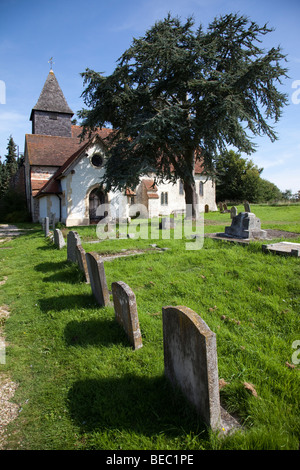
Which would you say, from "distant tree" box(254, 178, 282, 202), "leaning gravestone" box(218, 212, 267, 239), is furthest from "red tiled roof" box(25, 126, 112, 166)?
"distant tree" box(254, 178, 282, 202)

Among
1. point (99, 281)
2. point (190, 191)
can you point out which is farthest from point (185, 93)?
point (99, 281)

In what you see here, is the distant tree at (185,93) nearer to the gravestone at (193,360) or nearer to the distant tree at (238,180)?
the gravestone at (193,360)

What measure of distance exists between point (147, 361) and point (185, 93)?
18.8 metres

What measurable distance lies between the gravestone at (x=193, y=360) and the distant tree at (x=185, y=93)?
13.7 meters

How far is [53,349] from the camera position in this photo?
3863 millimetres

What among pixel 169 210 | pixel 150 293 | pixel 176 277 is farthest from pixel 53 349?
pixel 169 210

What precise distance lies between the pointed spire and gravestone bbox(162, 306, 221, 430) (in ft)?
103

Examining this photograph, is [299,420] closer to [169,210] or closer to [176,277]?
[176,277]

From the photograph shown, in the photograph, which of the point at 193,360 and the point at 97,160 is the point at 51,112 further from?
the point at 193,360

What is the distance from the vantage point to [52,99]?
29.4 meters

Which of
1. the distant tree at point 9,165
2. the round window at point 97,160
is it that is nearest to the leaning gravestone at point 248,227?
the round window at point 97,160

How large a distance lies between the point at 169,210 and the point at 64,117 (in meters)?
15.9

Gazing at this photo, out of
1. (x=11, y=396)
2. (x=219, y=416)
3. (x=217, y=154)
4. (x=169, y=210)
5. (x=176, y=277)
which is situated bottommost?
(x=11, y=396)

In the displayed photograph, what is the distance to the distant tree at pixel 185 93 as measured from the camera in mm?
15562
